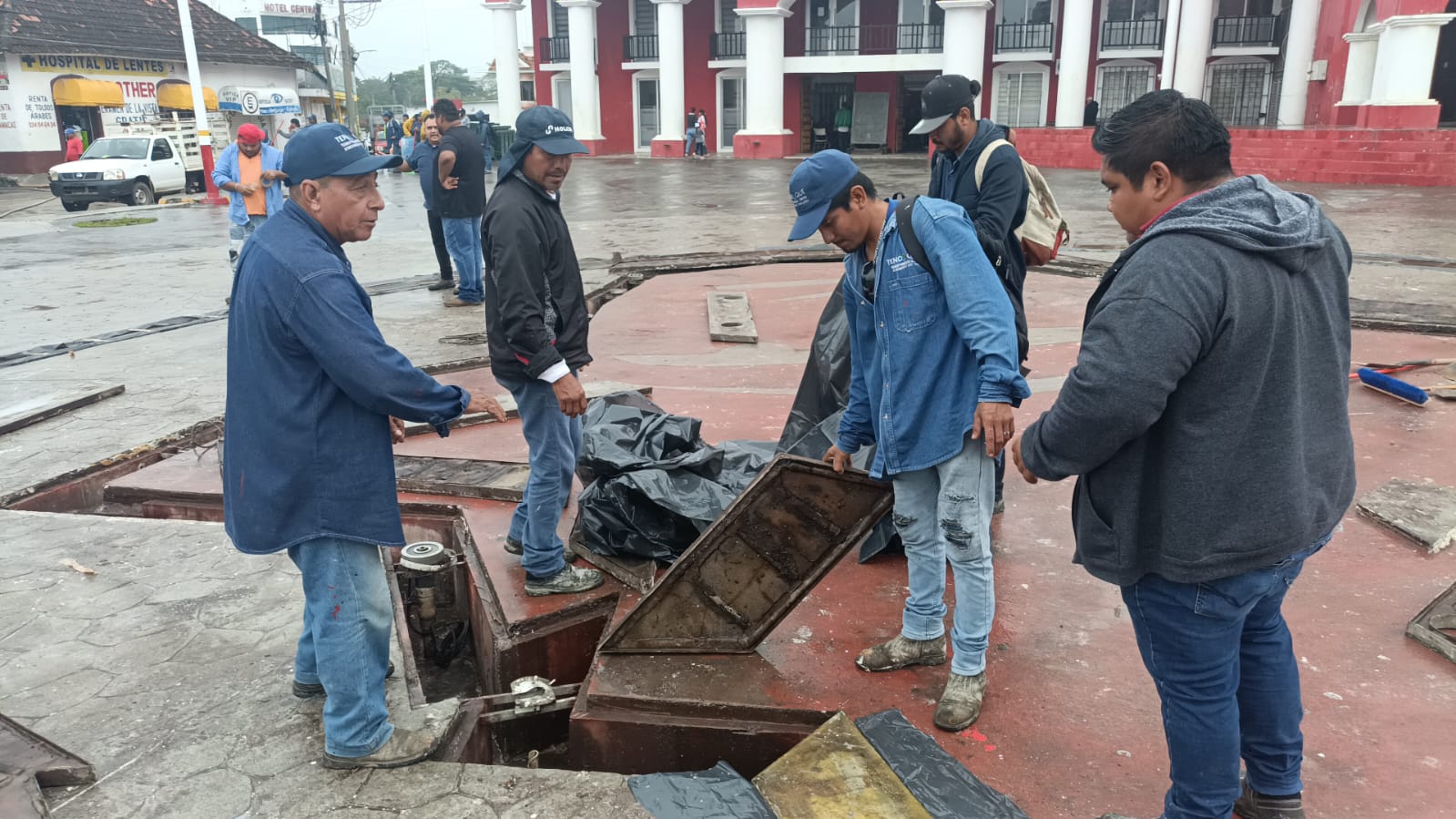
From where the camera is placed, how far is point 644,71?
3559cm

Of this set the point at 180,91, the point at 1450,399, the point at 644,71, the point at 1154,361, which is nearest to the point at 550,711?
the point at 1154,361

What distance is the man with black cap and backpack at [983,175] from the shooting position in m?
3.82

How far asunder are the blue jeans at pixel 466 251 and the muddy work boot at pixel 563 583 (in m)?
5.70

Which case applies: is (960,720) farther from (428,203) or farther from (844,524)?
(428,203)

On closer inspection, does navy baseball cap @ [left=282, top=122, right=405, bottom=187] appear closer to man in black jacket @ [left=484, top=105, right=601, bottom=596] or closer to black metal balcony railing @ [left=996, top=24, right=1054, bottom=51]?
man in black jacket @ [left=484, top=105, right=601, bottom=596]

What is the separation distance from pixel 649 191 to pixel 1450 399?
17.1 m

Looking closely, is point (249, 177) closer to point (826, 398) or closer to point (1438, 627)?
point (826, 398)

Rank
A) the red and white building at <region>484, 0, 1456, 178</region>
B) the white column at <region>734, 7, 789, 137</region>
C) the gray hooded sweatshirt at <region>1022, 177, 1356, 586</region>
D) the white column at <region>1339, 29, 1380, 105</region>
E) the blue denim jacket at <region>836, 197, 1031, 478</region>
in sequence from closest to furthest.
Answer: the gray hooded sweatshirt at <region>1022, 177, 1356, 586</region> < the blue denim jacket at <region>836, 197, 1031, 478</region> < the white column at <region>1339, 29, 1380, 105</region> < the red and white building at <region>484, 0, 1456, 178</region> < the white column at <region>734, 7, 789, 137</region>

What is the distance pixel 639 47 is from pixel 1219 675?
36.3 m

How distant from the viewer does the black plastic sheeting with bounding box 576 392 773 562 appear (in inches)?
150

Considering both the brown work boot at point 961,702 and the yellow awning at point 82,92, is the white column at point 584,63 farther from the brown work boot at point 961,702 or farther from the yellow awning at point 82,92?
the brown work boot at point 961,702

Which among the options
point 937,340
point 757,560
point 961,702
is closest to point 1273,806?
point 961,702

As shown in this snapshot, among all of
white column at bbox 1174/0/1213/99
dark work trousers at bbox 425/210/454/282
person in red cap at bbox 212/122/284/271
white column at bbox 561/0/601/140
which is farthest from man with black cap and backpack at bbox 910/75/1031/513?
white column at bbox 561/0/601/140

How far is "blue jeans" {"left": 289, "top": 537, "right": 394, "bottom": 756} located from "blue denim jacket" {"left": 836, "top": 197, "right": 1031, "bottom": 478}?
1.54 m
